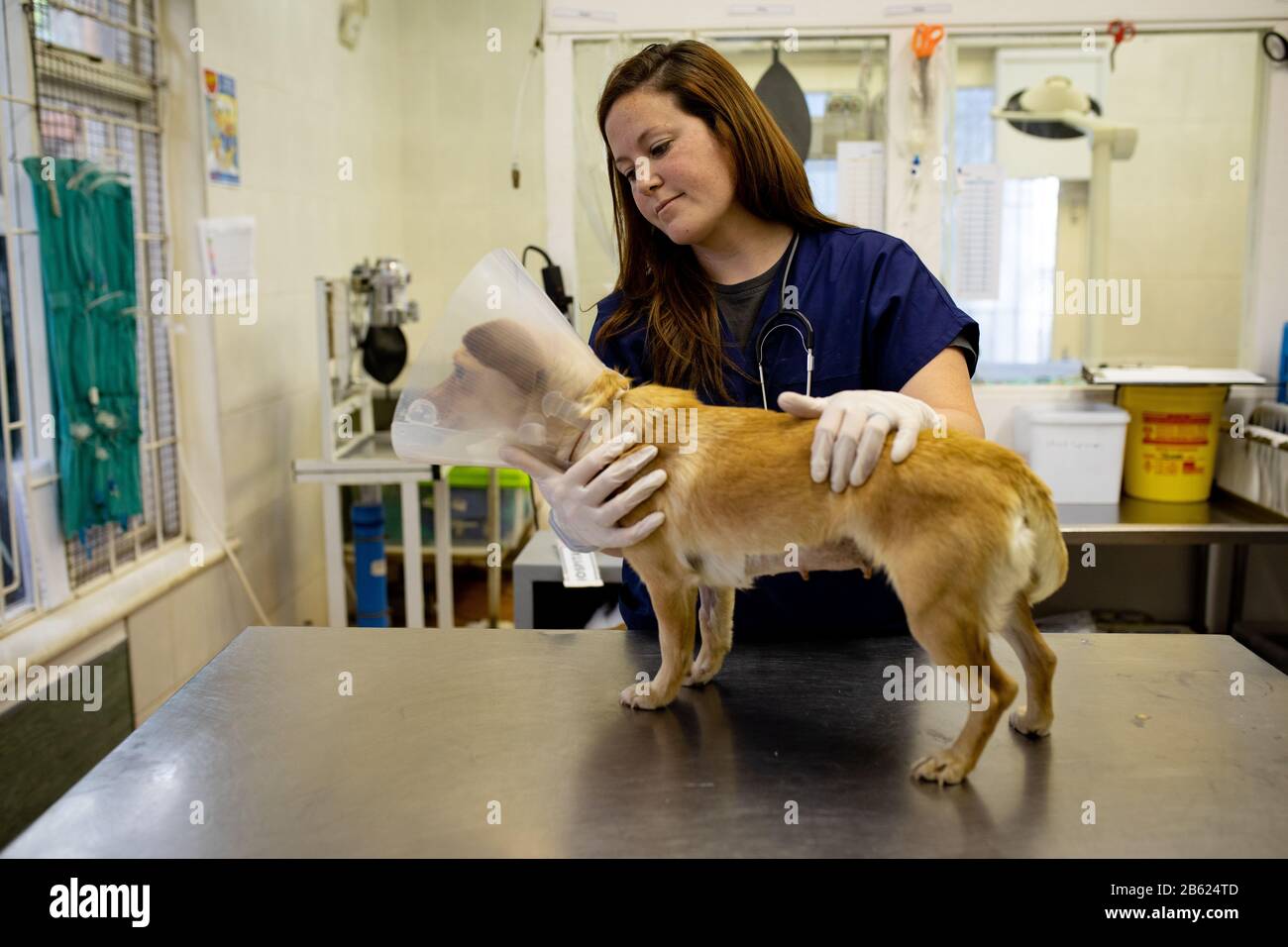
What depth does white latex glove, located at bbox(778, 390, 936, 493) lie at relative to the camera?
46.5 inches

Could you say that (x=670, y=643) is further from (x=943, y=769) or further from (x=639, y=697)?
(x=943, y=769)

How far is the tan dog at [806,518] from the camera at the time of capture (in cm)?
115

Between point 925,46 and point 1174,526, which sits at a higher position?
point 925,46

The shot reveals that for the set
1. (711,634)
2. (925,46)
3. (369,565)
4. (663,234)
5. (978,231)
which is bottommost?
(369,565)

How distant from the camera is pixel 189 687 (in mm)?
1557

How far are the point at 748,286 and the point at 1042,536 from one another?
0.76 meters

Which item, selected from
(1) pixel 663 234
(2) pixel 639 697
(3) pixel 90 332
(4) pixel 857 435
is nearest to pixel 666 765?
(2) pixel 639 697

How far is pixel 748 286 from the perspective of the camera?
1768 millimetres

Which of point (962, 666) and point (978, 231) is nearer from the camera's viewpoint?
point (962, 666)

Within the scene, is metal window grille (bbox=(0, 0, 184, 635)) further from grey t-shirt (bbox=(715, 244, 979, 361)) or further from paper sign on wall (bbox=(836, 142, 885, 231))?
paper sign on wall (bbox=(836, 142, 885, 231))

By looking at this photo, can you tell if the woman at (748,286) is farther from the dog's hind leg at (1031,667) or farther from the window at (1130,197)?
the window at (1130,197)

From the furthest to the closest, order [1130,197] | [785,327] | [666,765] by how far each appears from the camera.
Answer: [1130,197], [785,327], [666,765]
